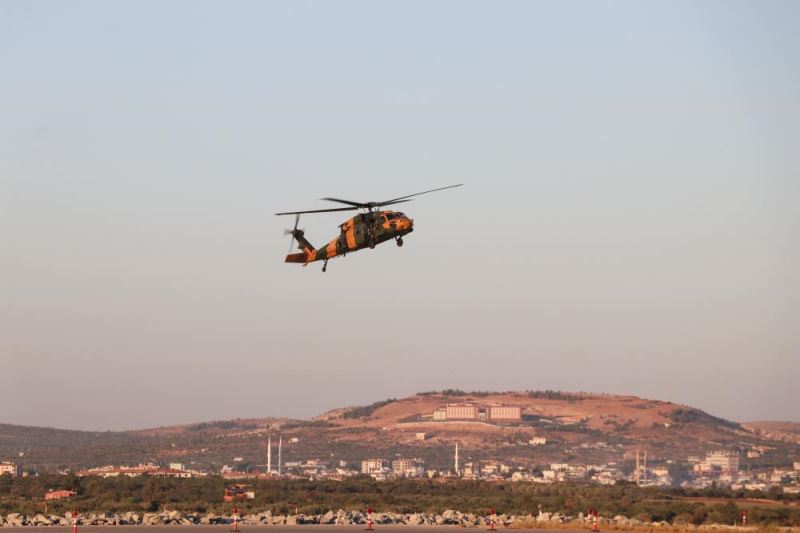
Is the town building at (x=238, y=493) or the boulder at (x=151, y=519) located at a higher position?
the town building at (x=238, y=493)

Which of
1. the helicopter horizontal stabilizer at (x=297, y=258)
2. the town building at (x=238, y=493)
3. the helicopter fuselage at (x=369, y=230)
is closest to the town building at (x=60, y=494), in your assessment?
the town building at (x=238, y=493)

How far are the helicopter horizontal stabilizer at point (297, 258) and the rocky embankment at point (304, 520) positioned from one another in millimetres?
14066

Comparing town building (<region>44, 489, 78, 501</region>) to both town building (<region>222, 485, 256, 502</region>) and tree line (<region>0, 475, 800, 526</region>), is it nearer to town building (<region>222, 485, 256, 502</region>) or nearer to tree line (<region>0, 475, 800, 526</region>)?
tree line (<region>0, 475, 800, 526</region>)

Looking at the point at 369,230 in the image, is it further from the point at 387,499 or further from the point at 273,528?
the point at 387,499

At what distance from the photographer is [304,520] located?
6906 centimetres

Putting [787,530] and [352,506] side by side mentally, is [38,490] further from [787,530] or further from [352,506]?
[787,530]

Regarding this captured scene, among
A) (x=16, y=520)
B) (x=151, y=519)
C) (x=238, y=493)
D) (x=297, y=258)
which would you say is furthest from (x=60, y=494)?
(x=297, y=258)

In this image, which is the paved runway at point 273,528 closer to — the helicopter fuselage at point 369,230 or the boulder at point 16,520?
the boulder at point 16,520

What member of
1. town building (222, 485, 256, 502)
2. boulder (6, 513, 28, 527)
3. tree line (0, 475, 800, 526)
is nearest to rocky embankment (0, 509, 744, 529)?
boulder (6, 513, 28, 527)

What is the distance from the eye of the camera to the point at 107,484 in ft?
324

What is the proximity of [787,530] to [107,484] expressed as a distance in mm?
55274

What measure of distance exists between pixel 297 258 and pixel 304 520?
14.9m

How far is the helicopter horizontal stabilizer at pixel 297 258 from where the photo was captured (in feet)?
246

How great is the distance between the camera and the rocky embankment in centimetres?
6600
